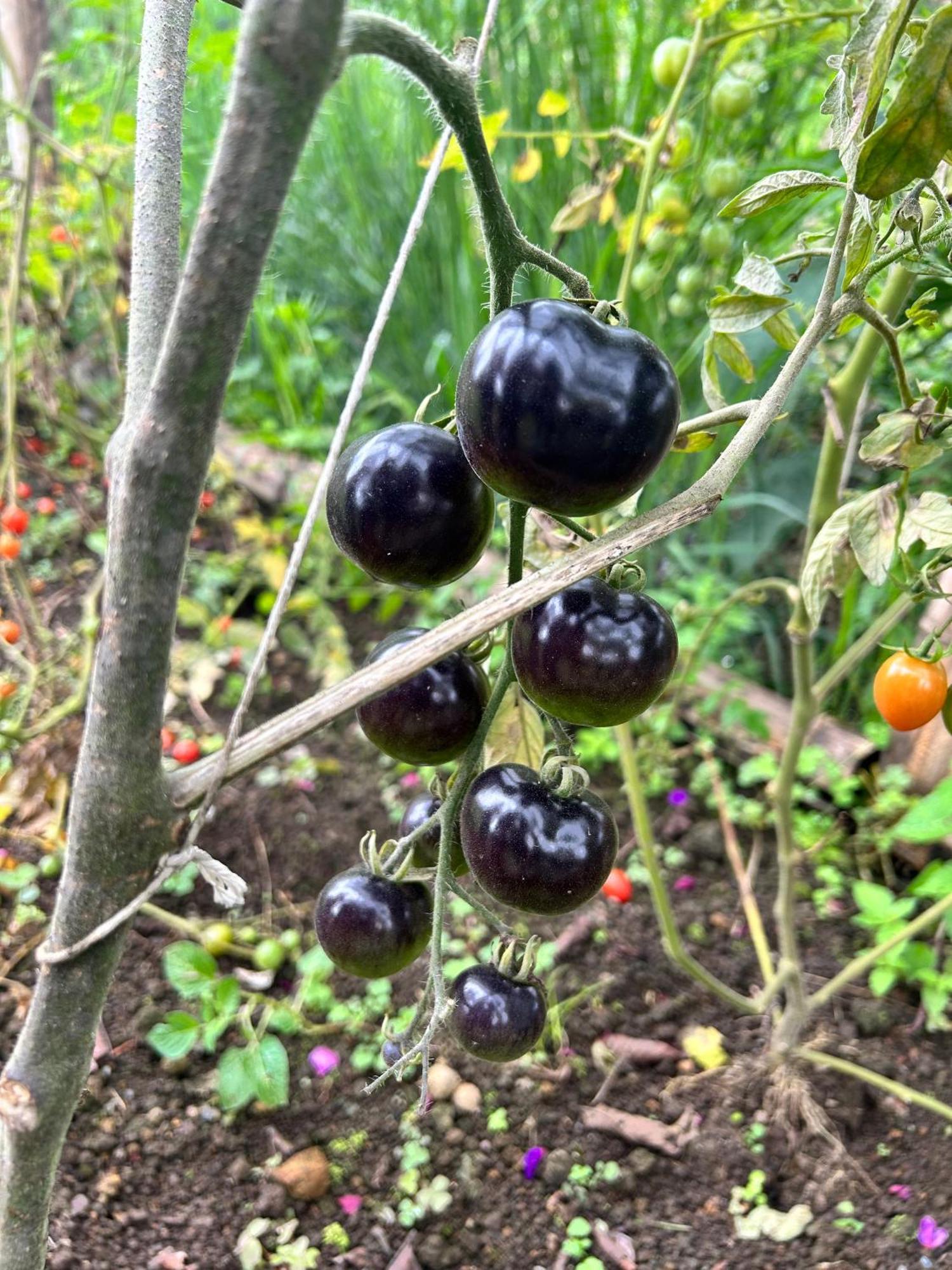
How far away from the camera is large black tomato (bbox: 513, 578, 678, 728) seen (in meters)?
0.51

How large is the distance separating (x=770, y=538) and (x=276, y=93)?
70.7 inches

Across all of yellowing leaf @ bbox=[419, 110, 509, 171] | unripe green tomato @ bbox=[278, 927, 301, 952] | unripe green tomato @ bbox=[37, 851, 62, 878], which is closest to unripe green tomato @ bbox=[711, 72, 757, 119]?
yellowing leaf @ bbox=[419, 110, 509, 171]

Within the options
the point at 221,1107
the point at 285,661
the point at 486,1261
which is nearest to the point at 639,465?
the point at 486,1261

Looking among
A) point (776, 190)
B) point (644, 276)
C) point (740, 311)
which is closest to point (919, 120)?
point (776, 190)

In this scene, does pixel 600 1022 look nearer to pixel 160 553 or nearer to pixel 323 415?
pixel 160 553

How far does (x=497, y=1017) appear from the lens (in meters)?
0.63

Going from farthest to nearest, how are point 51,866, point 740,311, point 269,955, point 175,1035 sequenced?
point 51,866 → point 269,955 → point 175,1035 → point 740,311

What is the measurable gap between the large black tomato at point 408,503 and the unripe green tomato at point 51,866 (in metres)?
1.20

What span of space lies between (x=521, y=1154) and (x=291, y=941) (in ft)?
1.62

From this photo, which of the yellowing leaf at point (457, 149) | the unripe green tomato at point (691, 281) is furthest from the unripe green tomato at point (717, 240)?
the yellowing leaf at point (457, 149)

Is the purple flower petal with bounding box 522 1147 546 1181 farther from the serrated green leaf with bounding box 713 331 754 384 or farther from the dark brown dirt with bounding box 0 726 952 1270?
the serrated green leaf with bounding box 713 331 754 384

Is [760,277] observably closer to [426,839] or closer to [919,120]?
[919,120]

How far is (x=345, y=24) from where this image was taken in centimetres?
34

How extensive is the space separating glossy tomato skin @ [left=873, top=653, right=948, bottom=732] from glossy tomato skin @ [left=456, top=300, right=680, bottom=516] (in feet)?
1.60
